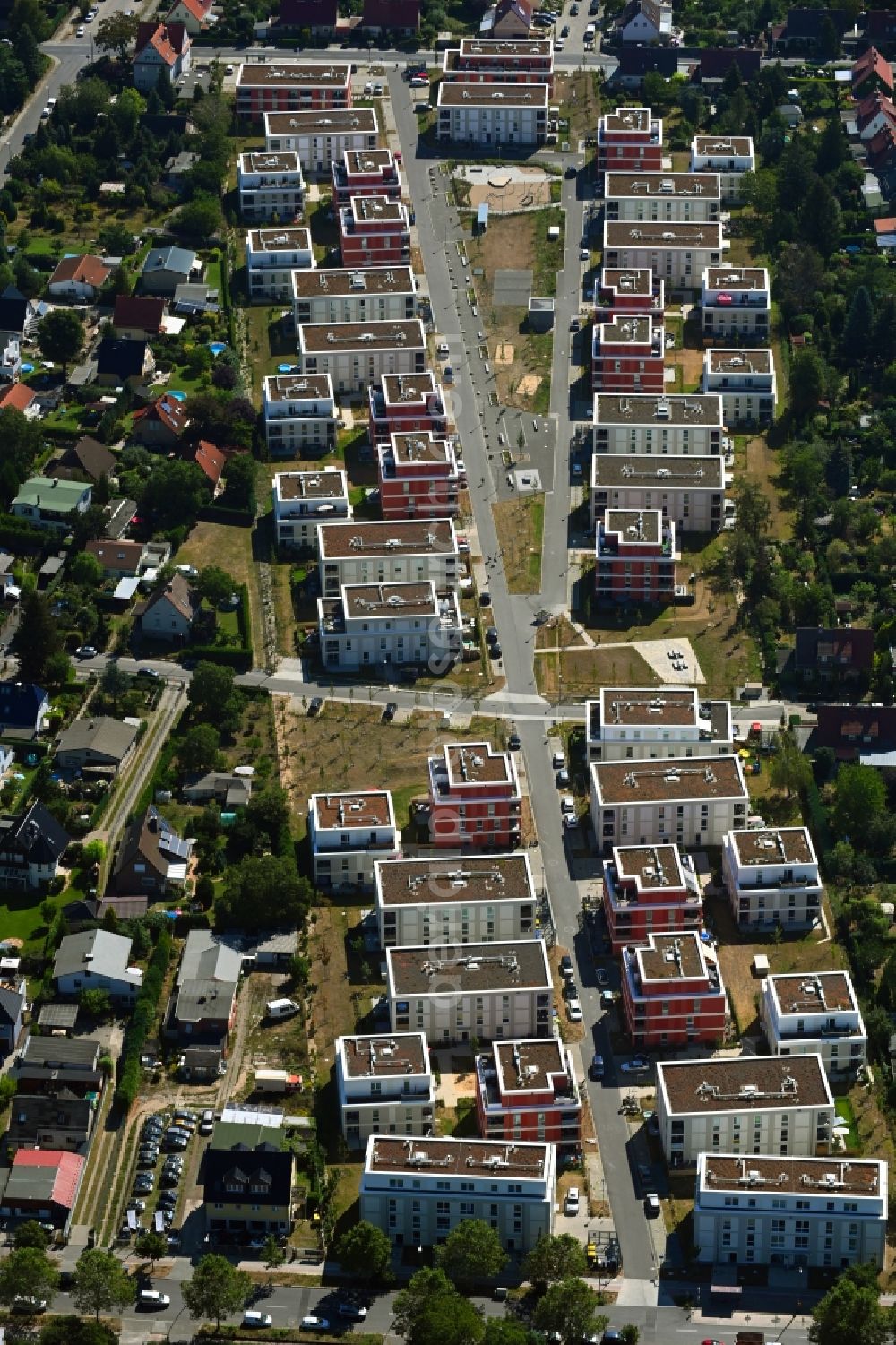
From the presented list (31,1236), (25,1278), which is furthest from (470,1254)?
(31,1236)

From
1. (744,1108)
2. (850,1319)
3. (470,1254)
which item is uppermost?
(744,1108)

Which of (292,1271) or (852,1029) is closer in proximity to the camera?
(292,1271)

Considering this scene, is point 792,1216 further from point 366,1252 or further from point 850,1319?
point 366,1252

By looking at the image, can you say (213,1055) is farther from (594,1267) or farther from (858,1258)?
(858,1258)

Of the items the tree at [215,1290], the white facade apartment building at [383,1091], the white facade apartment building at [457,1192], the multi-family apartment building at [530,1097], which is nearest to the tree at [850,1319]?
the white facade apartment building at [457,1192]

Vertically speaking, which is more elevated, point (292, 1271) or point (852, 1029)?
point (852, 1029)

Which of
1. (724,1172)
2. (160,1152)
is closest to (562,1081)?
(724,1172)
